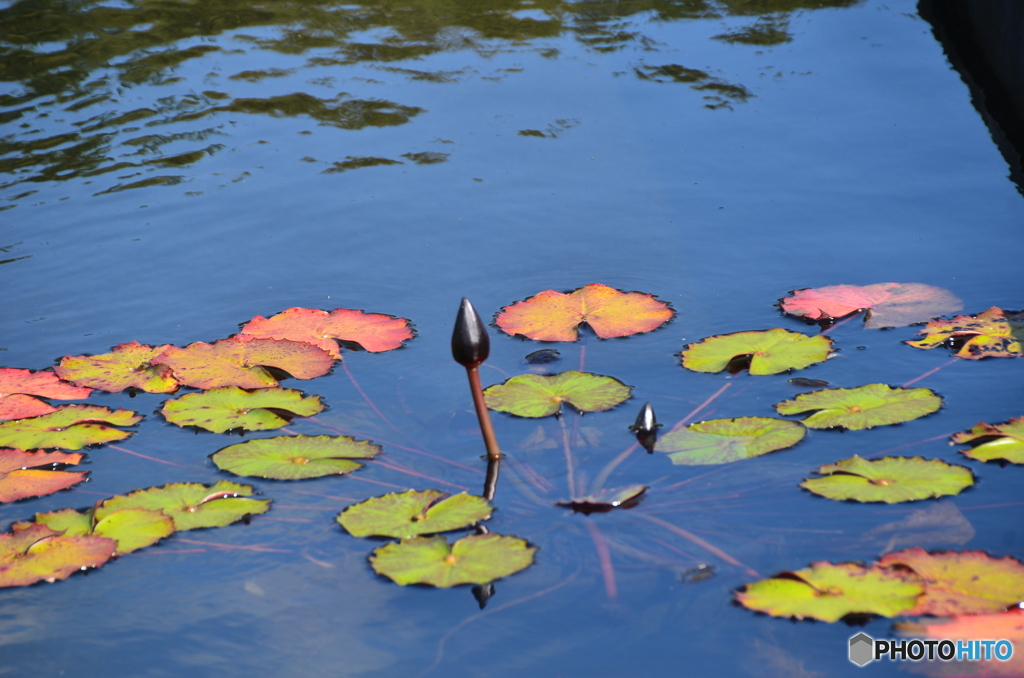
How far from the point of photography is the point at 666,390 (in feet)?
6.60

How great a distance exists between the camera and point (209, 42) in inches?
180

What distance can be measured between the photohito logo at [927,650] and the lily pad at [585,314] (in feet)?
3.54

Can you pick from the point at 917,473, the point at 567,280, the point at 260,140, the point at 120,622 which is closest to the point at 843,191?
the point at 567,280

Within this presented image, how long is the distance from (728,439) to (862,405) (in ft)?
1.05

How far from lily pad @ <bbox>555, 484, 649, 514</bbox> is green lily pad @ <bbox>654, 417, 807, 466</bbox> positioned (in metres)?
0.13

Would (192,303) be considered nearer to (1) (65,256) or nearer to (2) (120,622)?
(1) (65,256)

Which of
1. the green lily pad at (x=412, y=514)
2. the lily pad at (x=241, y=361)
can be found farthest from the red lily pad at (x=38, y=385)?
the green lily pad at (x=412, y=514)

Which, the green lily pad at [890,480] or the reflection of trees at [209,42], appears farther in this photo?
the reflection of trees at [209,42]

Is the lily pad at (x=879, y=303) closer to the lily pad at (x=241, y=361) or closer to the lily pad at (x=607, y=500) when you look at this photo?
the lily pad at (x=607, y=500)

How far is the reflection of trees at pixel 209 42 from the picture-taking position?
12.5ft

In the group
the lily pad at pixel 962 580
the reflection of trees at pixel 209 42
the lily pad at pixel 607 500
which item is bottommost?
the lily pad at pixel 607 500

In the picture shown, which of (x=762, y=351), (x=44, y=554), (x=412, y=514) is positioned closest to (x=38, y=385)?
(x=44, y=554)

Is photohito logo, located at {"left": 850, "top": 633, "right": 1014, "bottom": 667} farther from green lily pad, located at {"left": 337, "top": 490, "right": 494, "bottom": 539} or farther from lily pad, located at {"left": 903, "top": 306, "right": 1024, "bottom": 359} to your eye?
lily pad, located at {"left": 903, "top": 306, "right": 1024, "bottom": 359}

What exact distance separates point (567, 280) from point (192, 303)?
1079 mm
